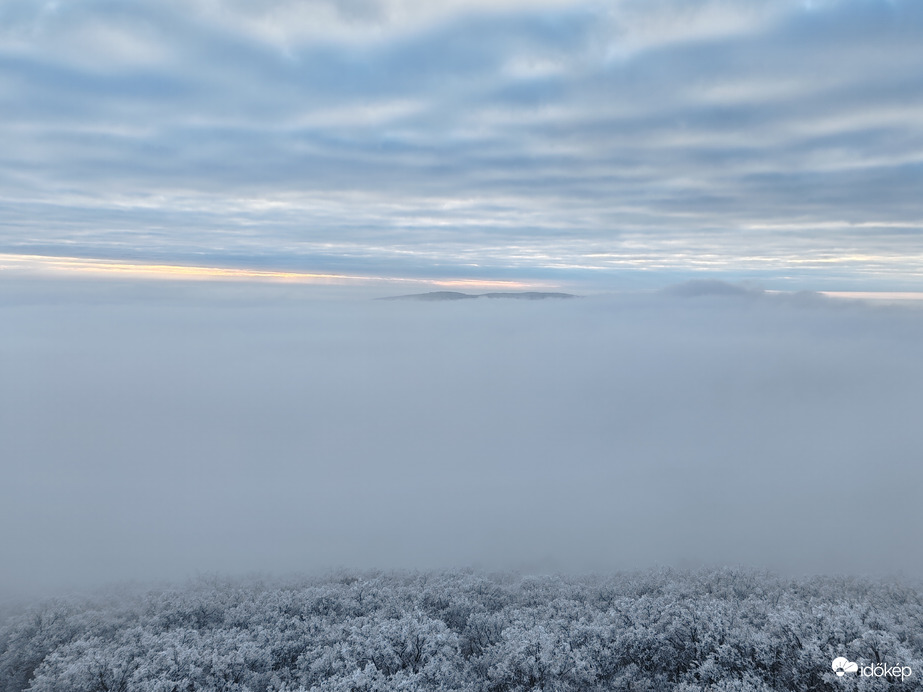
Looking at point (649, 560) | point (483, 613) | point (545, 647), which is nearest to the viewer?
point (545, 647)

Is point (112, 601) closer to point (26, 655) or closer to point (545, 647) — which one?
point (26, 655)

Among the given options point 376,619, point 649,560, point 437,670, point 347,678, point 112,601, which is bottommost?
point 649,560

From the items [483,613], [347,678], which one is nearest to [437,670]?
[347,678]

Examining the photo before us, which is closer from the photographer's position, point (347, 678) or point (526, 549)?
point (347, 678)

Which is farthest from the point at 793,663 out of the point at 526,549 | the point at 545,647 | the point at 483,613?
the point at 526,549

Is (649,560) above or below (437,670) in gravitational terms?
below

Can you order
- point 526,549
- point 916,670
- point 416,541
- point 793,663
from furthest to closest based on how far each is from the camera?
point 416,541, point 526,549, point 793,663, point 916,670

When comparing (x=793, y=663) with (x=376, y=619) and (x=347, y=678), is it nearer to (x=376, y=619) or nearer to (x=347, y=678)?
(x=347, y=678)
